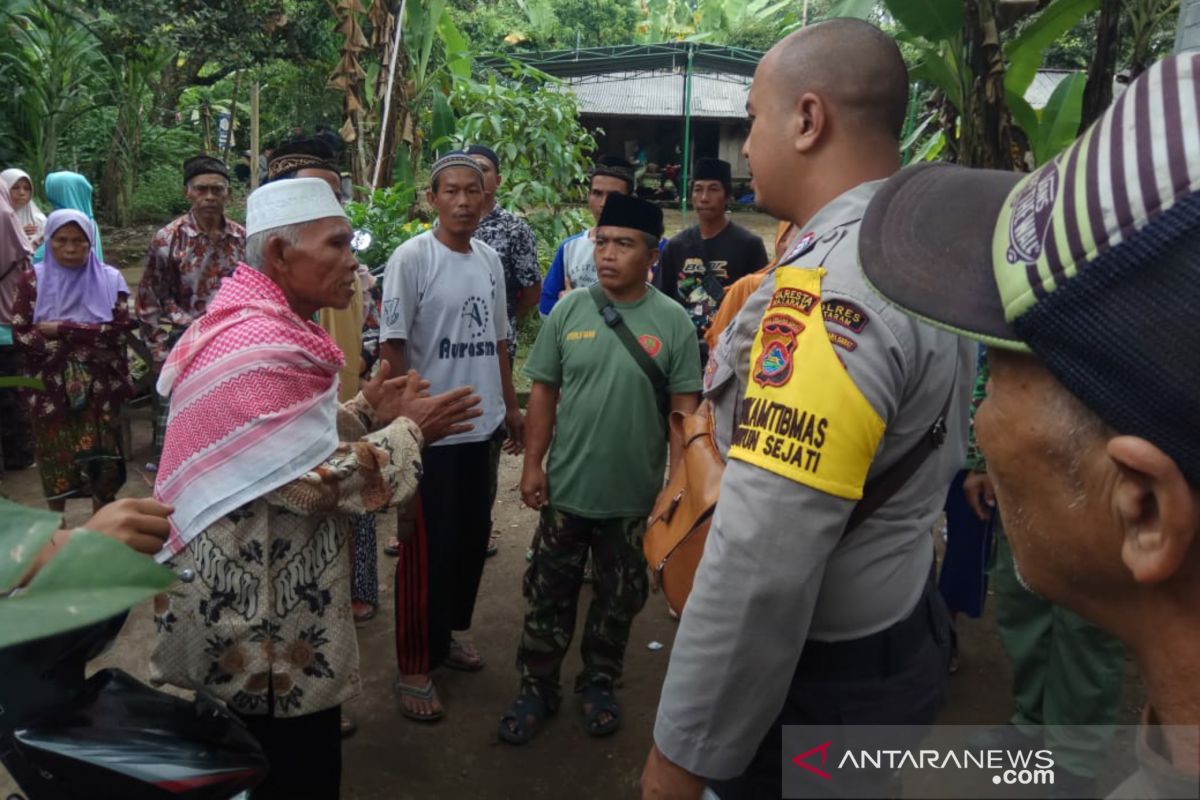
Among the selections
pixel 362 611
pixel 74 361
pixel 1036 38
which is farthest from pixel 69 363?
pixel 1036 38

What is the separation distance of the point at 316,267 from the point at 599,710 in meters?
1.78

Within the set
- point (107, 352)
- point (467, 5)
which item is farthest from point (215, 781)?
point (467, 5)

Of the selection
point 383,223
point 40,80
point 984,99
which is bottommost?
point 383,223

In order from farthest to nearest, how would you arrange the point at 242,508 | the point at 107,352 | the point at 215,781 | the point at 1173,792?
1. the point at 107,352
2. the point at 242,508
3. the point at 215,781
4. the point at 1173,792

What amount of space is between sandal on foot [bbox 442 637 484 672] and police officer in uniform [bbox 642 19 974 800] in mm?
1979

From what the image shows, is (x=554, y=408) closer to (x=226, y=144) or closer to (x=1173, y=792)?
(x=1173, y=792)

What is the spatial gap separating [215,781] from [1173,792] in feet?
5.19

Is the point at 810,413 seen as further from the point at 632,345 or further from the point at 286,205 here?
the point at 632,345

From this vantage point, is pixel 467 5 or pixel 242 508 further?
pixel 467 5

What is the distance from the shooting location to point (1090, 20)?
9.92 m

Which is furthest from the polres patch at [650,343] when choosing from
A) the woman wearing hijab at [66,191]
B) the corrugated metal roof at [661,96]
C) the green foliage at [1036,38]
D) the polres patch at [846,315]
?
the corrugated metal roof at [661,96]

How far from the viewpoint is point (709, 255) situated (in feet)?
14.5

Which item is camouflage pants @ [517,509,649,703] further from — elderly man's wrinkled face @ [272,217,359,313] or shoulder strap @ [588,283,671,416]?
elderly man's wrinkled face @ [272,217,359,313]

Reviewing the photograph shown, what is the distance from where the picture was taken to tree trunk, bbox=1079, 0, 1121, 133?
3123 mm
